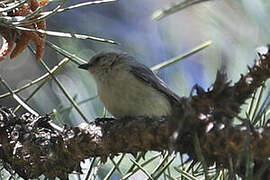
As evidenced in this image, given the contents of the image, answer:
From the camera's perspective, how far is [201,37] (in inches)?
135

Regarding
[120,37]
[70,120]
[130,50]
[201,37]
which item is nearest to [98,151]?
[70,120]

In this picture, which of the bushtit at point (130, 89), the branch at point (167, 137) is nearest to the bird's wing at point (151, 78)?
the bushtit at point (130, 89)

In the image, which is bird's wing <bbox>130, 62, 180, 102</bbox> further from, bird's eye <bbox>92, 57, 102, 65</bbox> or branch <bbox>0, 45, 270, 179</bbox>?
branch <bbox>0, 45, 270, 179</bbox>

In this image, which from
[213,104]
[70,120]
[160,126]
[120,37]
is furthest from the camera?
[120,37]

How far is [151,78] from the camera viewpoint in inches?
73.7

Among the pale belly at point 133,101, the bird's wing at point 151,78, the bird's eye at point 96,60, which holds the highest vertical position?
the bird's eye at point 96,60

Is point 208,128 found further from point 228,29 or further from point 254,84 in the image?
point 228,29

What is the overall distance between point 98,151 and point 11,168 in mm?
183

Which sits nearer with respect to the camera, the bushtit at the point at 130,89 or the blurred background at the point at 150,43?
the blurred background at the point at 150,43

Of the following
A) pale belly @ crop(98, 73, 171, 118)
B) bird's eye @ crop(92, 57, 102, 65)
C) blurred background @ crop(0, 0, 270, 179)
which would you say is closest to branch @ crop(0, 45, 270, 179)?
blurred background @ crop(0, 0, 270, 179)

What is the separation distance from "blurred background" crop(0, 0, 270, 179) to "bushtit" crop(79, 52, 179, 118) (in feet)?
0.14

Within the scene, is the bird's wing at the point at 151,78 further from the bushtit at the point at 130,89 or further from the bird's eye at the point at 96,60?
the bird's eye at the point at 96,60

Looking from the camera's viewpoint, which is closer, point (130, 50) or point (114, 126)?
point (114, 126)

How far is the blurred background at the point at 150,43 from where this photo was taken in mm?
1656
